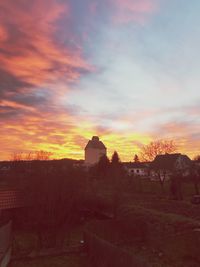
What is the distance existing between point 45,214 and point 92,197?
6594 millimetres

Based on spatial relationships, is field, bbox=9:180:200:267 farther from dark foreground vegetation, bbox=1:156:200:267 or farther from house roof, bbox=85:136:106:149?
house roof, bbox=85:136:106:149

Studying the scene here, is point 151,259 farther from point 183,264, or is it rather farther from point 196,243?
point 196,243

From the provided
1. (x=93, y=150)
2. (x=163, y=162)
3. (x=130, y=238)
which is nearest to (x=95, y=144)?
(x=93, y=150)

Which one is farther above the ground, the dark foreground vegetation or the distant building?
the distant building

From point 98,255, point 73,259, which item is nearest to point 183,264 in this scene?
point 98,255

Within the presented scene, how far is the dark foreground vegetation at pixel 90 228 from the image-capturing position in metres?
13.8

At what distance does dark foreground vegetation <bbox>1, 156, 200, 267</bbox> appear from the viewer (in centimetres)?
1376

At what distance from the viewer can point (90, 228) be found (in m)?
18.2

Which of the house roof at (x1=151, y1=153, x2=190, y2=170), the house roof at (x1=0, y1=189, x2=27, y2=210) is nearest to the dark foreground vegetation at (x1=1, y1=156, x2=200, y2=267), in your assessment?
the house roof at (x1=0, y1=189, x2=27, y2=210)

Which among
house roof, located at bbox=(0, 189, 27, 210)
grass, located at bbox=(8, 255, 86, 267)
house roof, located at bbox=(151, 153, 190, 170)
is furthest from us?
house roof, located at bbox=(151, 153, 190, 170)

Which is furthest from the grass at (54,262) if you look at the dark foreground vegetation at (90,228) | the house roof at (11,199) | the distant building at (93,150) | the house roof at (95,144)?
the house roof at (95,144)

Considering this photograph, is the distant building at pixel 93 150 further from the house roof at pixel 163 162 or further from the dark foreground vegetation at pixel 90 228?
the dark foreground vegetation at pixel 90 228

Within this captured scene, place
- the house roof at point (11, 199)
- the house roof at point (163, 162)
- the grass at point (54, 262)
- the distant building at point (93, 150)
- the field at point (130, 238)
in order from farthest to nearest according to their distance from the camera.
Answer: the distant building at point (93, 150), the house roof at point (163, 162), the house roof at point (11, 199), the grass at point (54, 262), the field at point (130, 238)

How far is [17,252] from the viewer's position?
674 inches
